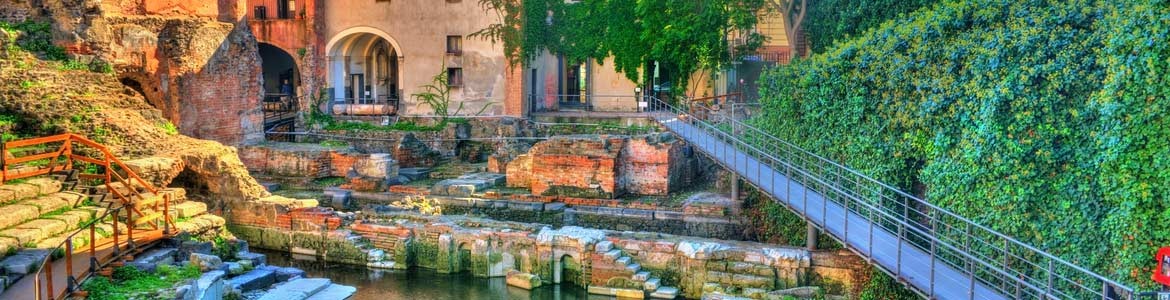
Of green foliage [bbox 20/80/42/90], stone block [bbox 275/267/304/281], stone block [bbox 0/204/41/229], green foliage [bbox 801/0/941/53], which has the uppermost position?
Answer: green foliage [bbox 801/0/941/53]

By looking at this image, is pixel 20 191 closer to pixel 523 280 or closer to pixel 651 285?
pixel 523 280

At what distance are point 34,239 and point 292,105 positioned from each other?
19539 mm

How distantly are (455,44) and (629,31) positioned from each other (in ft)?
15.7

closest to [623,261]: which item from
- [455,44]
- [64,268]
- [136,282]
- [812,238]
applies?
[812,238]

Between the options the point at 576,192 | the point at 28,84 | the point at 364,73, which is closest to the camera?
the point at 28,84

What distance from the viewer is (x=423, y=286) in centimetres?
1520

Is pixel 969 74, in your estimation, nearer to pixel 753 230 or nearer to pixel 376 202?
pixel 753 230

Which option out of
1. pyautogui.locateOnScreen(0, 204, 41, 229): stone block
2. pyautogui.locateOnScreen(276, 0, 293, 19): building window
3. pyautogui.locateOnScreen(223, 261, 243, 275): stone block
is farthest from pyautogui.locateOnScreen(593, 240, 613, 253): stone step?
pyautogui.locateOnScreen(276, 0, 293, 19): building window

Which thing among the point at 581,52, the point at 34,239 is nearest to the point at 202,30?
the point at 34,239

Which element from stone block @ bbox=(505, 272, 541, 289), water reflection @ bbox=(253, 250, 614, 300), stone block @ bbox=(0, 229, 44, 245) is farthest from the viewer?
stone block @ bbox=(505, 272, 541, 289)

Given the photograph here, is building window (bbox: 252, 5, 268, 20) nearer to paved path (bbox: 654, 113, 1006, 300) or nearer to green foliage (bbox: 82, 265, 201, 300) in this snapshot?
paved path (bbox: 654, 113, 1006, 300)

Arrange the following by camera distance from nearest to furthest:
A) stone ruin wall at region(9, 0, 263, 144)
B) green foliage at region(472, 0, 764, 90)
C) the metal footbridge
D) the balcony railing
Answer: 1. the metal footbridge
2. stone ruin wall at region(9, 0, 263, 144)
3. green foliage at region(472, 0, 764, 90)
4. the balcony railing

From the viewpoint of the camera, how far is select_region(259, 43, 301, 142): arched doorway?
30533mm

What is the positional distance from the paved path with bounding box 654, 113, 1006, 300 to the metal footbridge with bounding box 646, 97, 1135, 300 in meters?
0.01
